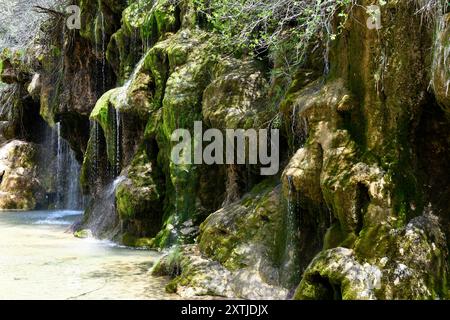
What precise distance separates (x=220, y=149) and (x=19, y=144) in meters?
14.6

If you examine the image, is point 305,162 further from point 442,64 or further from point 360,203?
point 442,64

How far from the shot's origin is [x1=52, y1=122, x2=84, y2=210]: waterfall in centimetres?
2150

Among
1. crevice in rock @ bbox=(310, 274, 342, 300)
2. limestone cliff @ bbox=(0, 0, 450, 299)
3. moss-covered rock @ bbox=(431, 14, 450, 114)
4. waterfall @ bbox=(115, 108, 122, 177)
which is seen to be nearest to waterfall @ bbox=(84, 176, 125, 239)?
limestone cliff @ bbox=(0, 0, 450, 299)

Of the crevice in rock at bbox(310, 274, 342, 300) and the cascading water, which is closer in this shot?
the crevice in rock at bbox(310, 274, 342, 300)

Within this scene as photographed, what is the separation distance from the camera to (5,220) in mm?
16641

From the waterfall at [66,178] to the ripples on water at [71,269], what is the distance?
7.96 m

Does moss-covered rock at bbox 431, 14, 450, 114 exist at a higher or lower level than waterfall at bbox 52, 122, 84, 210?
higher

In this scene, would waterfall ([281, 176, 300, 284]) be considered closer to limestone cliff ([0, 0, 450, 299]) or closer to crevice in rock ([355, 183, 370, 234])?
limestone cliff ([0, 0, 450, 299])

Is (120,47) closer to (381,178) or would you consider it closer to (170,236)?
(170,236)

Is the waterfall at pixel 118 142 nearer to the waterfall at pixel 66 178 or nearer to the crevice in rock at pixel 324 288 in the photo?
the waterfall at pixel 66 178

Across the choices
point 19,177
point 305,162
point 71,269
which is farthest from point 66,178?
point 305,162

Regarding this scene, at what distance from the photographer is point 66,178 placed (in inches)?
870

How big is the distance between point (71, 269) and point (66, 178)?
14155mm

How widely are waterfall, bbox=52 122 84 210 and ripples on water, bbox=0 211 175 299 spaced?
26.1 feet
